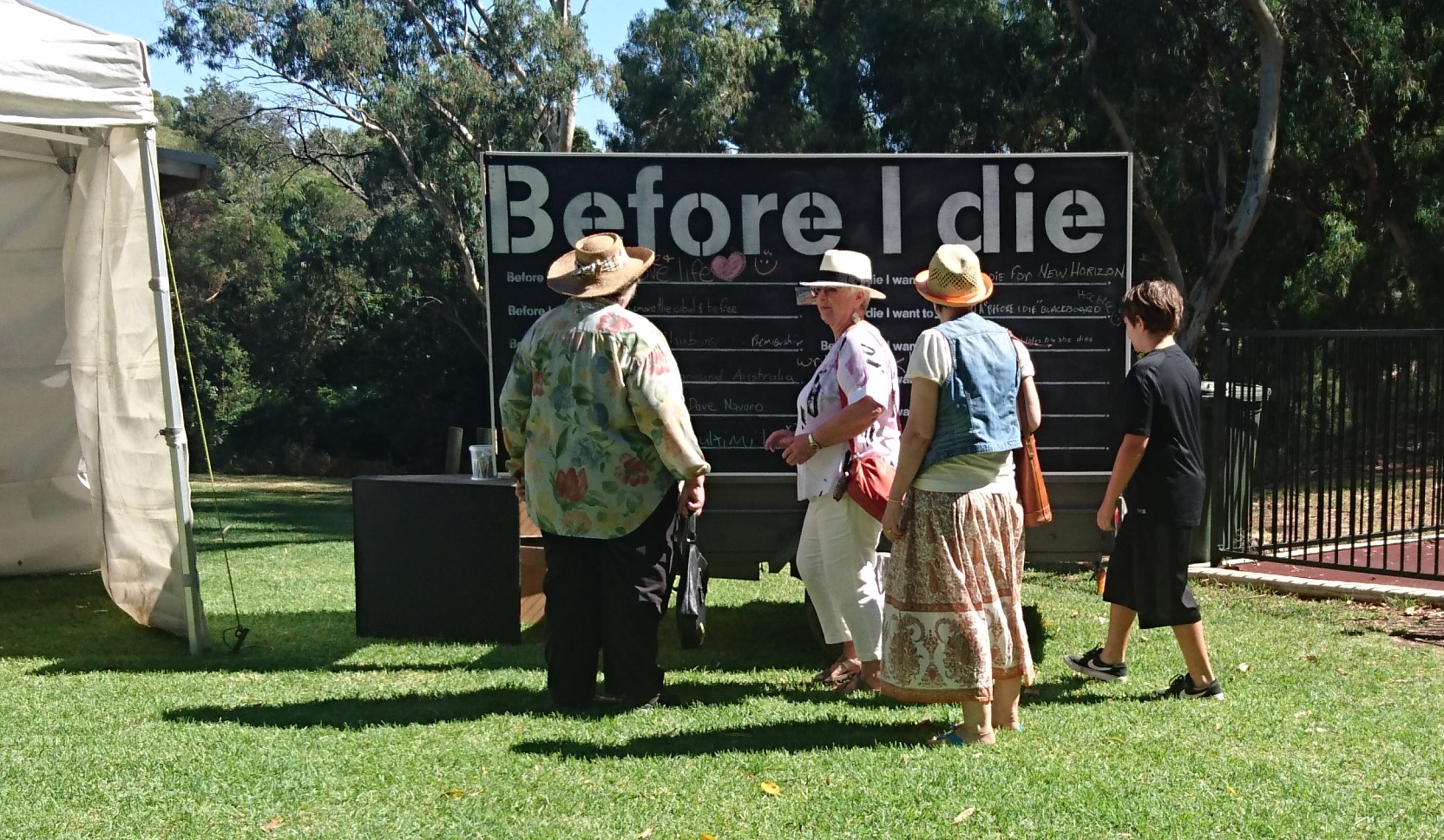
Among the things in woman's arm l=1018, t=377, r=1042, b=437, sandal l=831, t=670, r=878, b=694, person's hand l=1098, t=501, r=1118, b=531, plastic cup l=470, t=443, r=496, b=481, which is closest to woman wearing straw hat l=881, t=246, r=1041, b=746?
woman's arm l=1018, t=377, r=1042, b=437

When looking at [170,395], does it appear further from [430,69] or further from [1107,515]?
[430,69]

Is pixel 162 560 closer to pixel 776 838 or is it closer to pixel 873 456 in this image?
pixel 873 456

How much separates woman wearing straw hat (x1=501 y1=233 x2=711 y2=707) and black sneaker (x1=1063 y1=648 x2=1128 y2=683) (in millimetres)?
2021

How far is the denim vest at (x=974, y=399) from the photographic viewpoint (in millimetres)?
4777

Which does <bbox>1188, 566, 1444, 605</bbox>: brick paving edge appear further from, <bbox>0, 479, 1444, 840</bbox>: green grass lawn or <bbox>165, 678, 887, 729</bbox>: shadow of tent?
<bbox>165, 678, 887, 729</bbox>: shadow of tent

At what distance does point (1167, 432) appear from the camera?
225 inches

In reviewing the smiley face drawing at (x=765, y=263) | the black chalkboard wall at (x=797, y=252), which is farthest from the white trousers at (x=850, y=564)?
the smiley face drawing at (x=765, y=263)

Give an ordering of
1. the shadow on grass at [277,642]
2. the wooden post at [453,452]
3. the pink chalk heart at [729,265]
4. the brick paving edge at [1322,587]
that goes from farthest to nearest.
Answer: the brick paving edge at [1322,587] → the wooden post at [453,452] → the pink chalk heart at [729,265] → the shadow on grass at [277,642]

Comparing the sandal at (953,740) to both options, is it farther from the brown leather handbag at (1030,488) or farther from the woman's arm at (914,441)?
the brown leather handbag at (1030,488)

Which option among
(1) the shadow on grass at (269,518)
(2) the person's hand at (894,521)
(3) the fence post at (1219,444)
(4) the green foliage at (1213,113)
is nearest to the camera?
(2) the person's hand at (894,521)

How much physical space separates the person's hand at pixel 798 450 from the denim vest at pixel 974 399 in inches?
37.2

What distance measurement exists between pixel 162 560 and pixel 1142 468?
5.07 meters

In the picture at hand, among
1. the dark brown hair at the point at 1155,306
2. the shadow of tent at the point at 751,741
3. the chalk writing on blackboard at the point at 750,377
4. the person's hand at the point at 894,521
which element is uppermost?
the dark brown hair at the point at 1155,306

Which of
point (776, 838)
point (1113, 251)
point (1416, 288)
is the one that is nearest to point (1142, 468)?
point (1113, 251)
